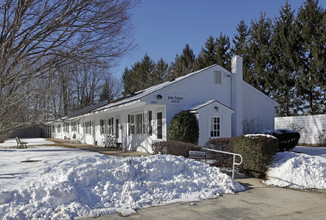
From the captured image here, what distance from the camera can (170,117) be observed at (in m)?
15.6

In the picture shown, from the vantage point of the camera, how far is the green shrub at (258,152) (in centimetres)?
900

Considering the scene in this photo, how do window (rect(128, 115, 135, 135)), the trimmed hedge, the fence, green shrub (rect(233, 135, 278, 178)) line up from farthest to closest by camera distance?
the fence
window (rect(128, 115, 135, 135))
the trimmed hedge
green shrub (rect(233, 135, 278, 178))

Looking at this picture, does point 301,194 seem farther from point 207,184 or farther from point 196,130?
point 196,130

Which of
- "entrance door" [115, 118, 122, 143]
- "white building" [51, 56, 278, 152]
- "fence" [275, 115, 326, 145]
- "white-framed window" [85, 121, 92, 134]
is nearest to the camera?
"white building" [51, 56, 278, 152]

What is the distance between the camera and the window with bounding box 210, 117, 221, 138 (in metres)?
15.3

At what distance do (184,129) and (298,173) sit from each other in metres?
6.86

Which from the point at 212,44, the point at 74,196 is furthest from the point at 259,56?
the point at 74,196

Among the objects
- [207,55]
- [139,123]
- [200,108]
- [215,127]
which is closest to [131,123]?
[139,123]

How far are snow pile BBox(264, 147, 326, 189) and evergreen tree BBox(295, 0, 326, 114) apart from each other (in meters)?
19.9

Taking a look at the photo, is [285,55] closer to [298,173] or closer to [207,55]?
[207,55]

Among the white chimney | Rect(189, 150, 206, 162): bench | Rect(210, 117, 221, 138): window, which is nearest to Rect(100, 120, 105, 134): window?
the white chimney

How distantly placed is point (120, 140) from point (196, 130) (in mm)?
7364

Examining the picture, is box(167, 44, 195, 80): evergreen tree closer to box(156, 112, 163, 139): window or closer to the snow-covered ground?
box(156, 112, 163, 139): window

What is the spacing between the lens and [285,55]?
93.9ft
